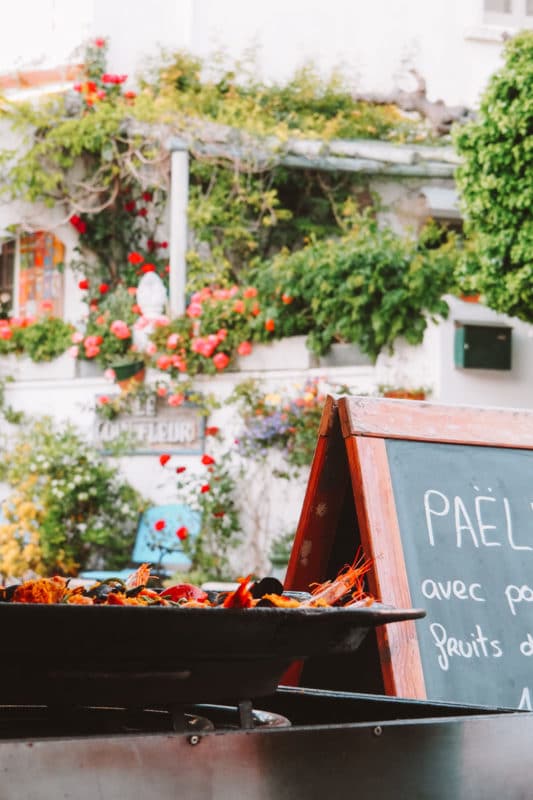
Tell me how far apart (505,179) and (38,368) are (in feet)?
18.9

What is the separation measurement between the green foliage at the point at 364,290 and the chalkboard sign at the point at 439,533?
641 centimetres

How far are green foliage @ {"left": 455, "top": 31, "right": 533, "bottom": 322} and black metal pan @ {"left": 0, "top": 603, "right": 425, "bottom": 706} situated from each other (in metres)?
6.61

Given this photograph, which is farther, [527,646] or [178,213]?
[178,213]

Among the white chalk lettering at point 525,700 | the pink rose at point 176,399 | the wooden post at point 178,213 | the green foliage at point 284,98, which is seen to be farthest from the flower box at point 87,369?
the white chalk lettering at point 525,700

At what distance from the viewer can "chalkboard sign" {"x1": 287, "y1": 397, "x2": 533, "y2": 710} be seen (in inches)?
117

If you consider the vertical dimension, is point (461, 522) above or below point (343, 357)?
below

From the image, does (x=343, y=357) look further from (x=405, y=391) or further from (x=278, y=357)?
(x=405, y=391)

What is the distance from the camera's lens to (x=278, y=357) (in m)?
10.6

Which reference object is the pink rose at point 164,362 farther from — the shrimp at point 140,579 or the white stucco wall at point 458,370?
the shrimp at point 140,579

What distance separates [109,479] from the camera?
36.2 ft

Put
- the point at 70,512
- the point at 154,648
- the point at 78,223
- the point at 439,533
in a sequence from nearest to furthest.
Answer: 1. the point at 154,648
2. the point at 439,533
3. the point at 70,512
4. the point at 78,223

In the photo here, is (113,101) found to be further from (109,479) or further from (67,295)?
(109,479)

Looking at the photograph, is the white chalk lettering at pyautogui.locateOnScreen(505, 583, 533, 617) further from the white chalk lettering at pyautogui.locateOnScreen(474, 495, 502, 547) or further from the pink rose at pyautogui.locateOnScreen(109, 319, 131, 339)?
the pink rose at pyautogui.locateOnScreen(109, 319, 131, 339)

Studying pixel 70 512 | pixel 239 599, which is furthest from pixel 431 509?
pixel 70 512
